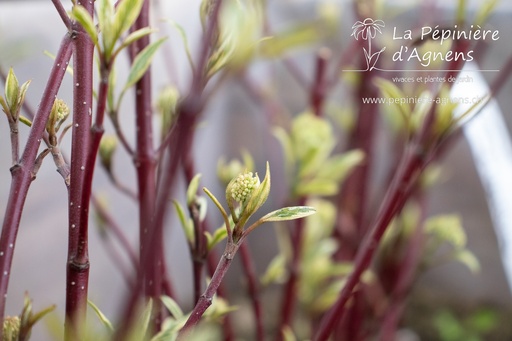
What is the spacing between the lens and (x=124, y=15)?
0.21 metres

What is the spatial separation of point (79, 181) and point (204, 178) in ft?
2.48

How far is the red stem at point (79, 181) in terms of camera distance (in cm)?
21

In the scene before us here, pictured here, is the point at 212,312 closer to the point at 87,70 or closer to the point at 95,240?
the point at 87,70

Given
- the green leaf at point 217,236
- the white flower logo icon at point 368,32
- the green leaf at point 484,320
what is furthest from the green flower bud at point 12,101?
the green leaf at point 484,320

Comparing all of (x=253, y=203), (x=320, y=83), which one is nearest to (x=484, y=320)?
(x=320, y=83)

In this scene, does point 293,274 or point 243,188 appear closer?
point 243,188

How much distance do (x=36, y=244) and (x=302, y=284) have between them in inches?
10.7

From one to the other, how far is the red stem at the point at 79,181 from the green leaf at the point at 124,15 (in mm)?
12

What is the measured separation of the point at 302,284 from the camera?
1.78 feet

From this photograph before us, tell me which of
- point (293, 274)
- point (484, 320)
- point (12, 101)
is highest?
point (12, 101)

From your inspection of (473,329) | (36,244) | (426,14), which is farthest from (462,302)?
(36,244)

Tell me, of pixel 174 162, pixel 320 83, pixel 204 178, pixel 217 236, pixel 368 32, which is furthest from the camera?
pixel 204 178

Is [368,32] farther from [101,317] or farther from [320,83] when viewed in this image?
[101,317]

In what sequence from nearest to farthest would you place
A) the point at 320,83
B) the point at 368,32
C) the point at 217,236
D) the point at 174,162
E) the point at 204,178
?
the point at 174,162, the point at 217,236, the point at 368,32, the point at 320,83, the point at 204,178
